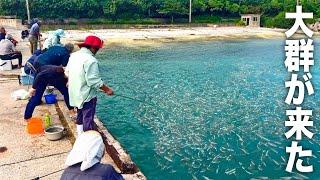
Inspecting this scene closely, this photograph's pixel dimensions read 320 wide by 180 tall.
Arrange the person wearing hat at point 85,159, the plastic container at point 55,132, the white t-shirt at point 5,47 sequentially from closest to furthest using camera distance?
the person wearing hat at point 85,159 < the plastic container at point 55,132 < the white t-shirt at point 5,47

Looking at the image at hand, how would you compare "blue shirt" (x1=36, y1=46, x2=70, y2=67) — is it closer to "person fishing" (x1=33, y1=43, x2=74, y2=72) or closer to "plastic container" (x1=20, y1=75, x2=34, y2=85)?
"person fishing" (x1=33, y1=43, x2=74, y2=72)

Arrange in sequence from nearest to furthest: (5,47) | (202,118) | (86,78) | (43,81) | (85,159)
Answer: (85,159) < (86,78) < (43,81) < (202,118) < (5,47)

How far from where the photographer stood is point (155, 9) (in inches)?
2579

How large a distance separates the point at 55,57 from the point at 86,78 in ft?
9.57

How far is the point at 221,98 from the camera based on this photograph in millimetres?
14930

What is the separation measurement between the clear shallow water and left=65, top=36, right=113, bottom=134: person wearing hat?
2.06 metres

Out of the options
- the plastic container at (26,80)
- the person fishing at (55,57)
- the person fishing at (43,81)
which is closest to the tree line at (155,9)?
the plastic container at (26,80)

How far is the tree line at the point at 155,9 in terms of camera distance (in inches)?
2223

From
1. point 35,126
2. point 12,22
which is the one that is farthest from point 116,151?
point 12,22

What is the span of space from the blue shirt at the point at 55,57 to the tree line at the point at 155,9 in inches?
1987

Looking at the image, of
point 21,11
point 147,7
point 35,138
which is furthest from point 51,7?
point 35,138

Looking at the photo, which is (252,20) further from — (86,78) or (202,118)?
(86,78)

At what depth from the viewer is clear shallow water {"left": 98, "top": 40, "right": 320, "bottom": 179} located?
28.2 ft

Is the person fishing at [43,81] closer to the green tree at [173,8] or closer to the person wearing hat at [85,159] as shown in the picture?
the person wearing hat at [85,159]
